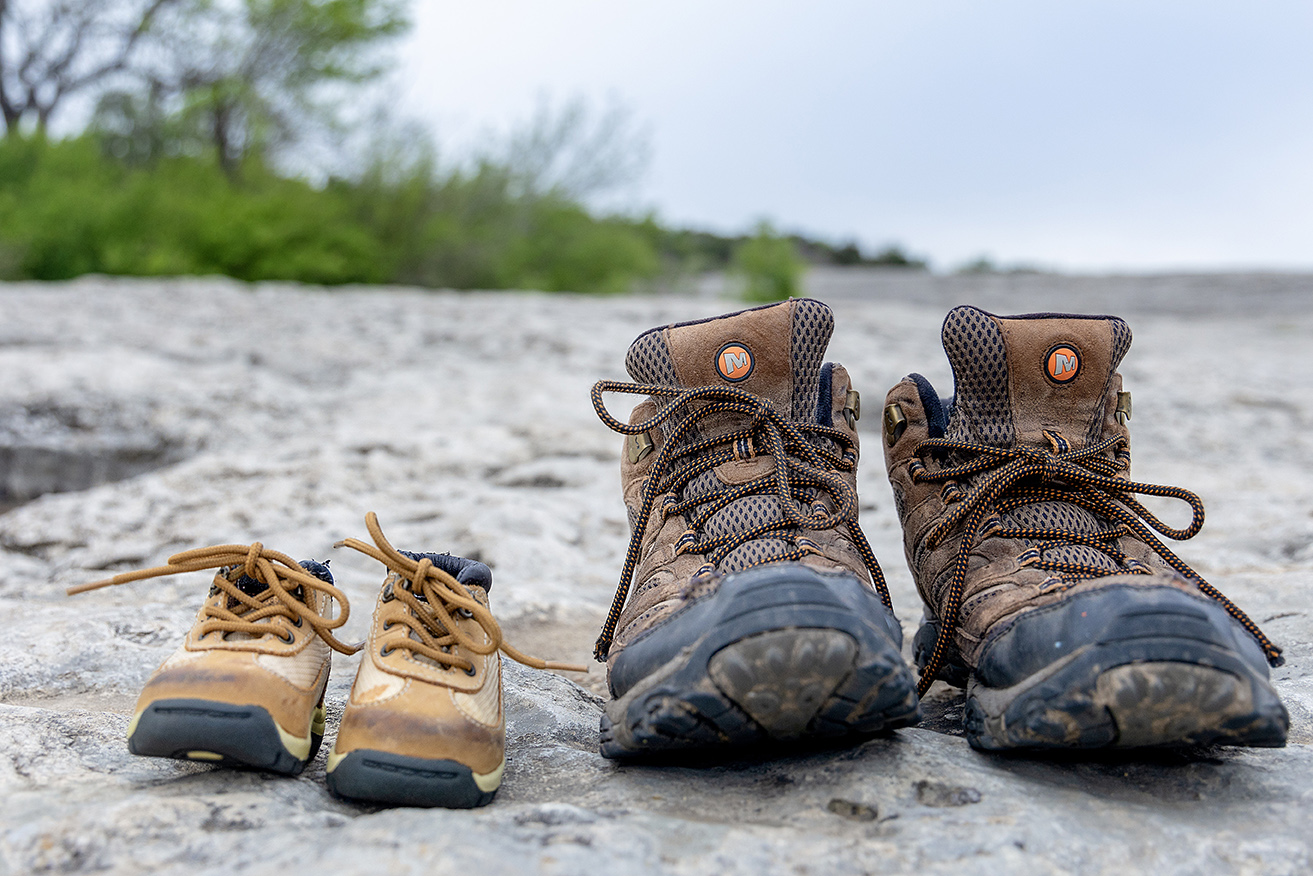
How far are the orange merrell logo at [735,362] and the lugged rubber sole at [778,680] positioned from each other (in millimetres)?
487

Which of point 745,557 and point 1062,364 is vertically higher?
point 1062,364

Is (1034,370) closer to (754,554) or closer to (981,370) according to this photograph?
(981,370)

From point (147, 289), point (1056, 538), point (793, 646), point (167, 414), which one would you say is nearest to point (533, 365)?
point (167, 414)

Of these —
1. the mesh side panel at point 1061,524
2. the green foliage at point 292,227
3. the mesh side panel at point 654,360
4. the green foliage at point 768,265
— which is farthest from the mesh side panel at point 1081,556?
the green foliage at point 768,265

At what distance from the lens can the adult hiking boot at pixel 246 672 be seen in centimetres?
104

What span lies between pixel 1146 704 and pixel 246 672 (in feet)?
3.35

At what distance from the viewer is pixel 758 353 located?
1461 mm

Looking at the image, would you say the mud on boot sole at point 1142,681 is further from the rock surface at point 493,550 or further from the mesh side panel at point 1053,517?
the mesh side panel at point 1053,517

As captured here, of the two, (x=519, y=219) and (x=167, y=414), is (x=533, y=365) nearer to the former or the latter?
(x=167, y=414)

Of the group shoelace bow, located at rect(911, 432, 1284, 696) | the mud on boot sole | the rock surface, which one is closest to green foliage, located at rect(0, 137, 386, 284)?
the rock surface

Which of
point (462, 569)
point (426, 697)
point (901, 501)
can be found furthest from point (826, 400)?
point (426, 697)

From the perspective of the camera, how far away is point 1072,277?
1154 cm

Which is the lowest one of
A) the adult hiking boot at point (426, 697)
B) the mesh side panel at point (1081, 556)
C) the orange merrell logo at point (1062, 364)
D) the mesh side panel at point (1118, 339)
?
the adult hiking boot at point (426, 697)

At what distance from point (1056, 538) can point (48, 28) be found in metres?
17.4
